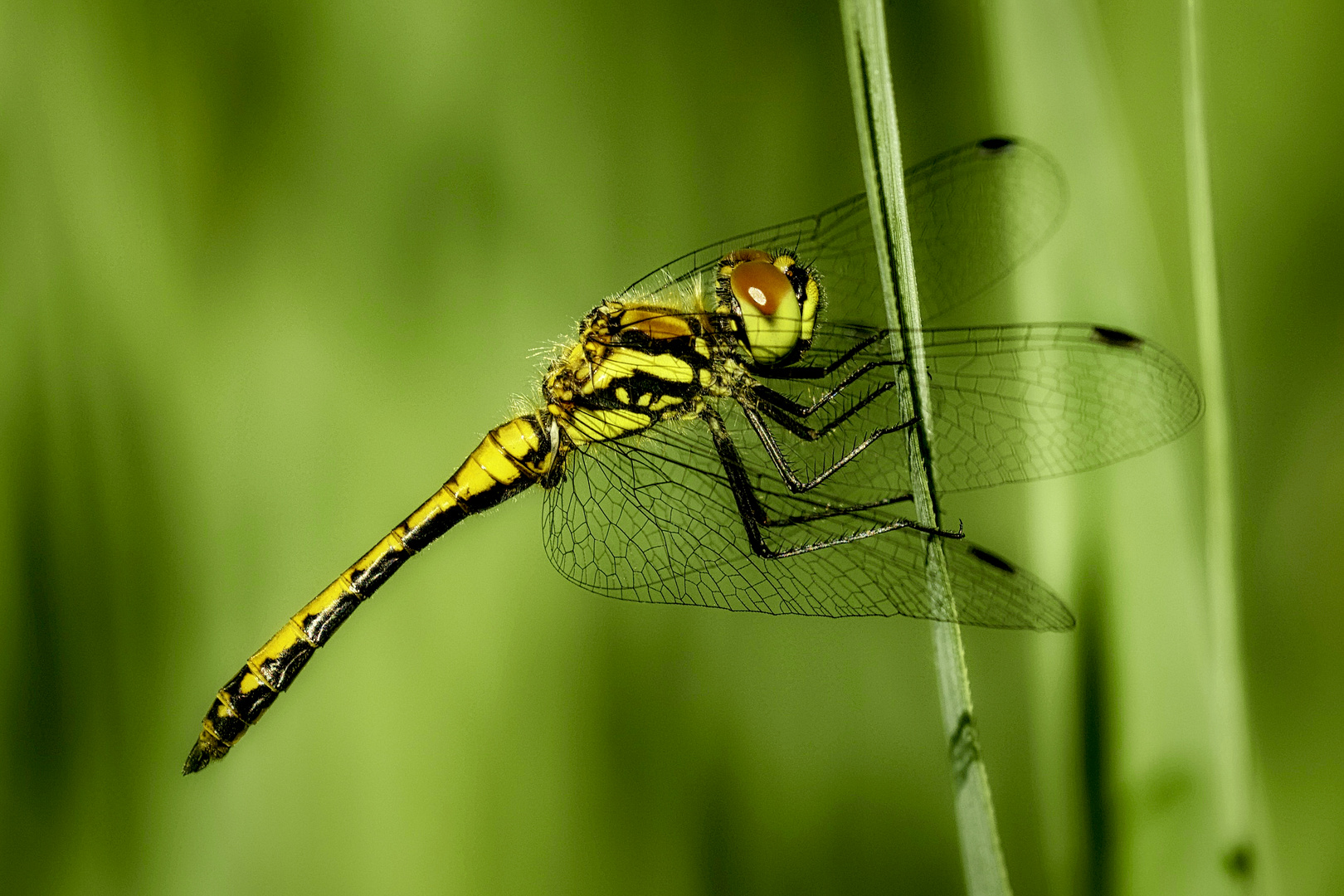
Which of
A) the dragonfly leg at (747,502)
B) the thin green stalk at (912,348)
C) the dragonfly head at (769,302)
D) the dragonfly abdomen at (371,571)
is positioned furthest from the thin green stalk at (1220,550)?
the dragonfly abdomen at (371,571)

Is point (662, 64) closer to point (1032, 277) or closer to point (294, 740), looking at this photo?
point (1032, 277)

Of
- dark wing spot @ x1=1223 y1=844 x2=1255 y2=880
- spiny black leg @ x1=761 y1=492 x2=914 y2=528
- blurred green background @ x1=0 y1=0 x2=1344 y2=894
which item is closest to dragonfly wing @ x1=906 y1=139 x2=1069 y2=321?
blurred green background @ x1=0 y1=0 x2=1344 y2=894

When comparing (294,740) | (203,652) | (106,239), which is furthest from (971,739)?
(106,239)

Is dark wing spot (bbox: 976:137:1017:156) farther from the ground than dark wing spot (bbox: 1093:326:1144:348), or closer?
farther from the ground

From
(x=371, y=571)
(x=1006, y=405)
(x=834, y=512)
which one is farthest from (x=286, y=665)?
(x=1006, y=405)

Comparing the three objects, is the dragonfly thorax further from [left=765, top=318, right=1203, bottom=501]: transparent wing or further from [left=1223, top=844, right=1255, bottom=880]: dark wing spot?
[left=1223, top=844, right=1255, bottom=880]: dark wing spot
